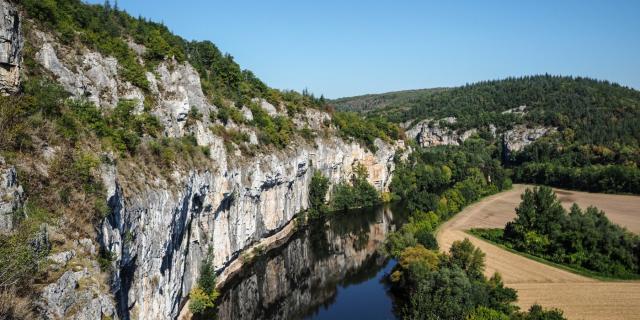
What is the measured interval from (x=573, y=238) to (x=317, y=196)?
33.4m

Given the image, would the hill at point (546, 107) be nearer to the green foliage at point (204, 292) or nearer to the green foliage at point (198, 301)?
the green foliage at point (204, 292)

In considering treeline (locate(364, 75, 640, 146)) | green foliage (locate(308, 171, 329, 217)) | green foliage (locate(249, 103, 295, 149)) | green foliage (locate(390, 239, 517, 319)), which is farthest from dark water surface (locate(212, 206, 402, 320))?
treeline (locate(364, 75, 640, 146))

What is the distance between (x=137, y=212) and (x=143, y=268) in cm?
304

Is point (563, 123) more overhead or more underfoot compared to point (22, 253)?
more overhead

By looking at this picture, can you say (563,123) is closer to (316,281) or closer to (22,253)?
(316,281)

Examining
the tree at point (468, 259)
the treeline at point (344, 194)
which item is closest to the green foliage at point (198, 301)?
the tree at point (468, 259)

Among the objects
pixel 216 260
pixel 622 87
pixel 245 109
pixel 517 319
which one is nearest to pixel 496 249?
pixel 517 319

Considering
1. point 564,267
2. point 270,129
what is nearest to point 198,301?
point 270,129

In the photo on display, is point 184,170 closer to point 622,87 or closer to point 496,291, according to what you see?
point 496,291

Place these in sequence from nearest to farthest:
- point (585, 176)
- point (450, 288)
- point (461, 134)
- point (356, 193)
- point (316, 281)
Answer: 1. point (450, 288)
2. point (316, 281)
3. point (356, 193)
4. point (585, 176)
5. point (461, 134)

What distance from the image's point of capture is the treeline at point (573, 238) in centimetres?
3838

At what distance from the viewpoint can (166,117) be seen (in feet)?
108

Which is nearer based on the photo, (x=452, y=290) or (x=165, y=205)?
(x=165, y=205)

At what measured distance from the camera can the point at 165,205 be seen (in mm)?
24938
